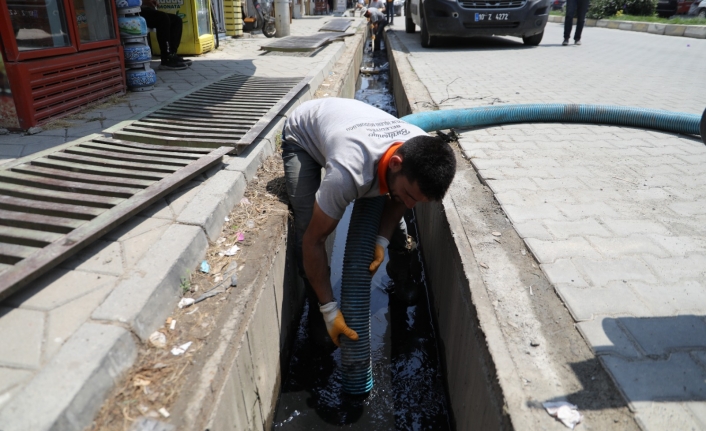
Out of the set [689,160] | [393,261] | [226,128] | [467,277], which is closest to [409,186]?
[467,277]

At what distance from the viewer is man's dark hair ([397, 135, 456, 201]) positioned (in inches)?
83.3

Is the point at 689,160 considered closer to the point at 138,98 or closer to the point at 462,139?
the point at 462,139

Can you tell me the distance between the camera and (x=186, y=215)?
2.63 metres

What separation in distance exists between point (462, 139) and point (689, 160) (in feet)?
6.00

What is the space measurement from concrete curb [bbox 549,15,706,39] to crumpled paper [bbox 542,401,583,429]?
1506 centimetres

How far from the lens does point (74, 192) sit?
2.74 meters

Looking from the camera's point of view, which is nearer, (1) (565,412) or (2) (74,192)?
(1) (565,412)

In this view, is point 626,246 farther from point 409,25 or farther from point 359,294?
A: point 409,25

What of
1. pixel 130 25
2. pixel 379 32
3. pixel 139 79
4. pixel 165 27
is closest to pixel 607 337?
pixel 139 79

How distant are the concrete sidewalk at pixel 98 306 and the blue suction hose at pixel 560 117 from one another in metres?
1.96

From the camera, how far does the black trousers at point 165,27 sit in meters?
6.77

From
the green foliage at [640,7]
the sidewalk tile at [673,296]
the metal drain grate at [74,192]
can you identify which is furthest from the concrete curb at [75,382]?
the green foliage at [640,7]

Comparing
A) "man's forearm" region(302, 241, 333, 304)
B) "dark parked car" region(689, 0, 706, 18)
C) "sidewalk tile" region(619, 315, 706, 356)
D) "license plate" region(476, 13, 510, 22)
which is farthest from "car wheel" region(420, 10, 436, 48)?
"dark parked car" region(689, 0, 706, 18)

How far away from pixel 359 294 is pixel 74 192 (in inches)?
69.6
